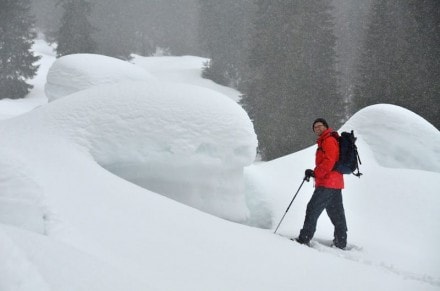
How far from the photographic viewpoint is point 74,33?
26.1m

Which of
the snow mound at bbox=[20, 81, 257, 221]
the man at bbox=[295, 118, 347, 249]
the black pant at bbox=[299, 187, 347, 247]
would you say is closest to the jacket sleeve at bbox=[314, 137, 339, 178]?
the man at bbox=[295, 118, 347, 249]

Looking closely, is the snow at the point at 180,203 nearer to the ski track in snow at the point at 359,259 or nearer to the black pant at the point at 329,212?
the ski track in snow at the point at 359,259

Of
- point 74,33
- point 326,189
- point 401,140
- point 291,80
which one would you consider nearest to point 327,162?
point 326,189

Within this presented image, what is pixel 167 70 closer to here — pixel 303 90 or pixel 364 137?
pixel 303 90

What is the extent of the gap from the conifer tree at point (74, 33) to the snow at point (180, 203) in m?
Result: 21.6

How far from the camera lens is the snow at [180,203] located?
2.56 meters

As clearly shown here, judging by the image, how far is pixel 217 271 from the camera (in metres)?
2.84

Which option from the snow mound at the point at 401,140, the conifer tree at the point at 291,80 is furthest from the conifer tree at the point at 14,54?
the snow mound at the point at 401,140

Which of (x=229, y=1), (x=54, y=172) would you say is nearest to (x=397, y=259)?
(x=54, y=172)

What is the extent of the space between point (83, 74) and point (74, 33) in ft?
55.1

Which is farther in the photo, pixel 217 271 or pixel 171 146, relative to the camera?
pixel 171 146

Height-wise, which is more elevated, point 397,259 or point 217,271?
point 217,271

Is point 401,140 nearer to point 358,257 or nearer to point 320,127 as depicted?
point 320,127

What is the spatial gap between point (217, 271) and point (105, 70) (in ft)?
32.1
